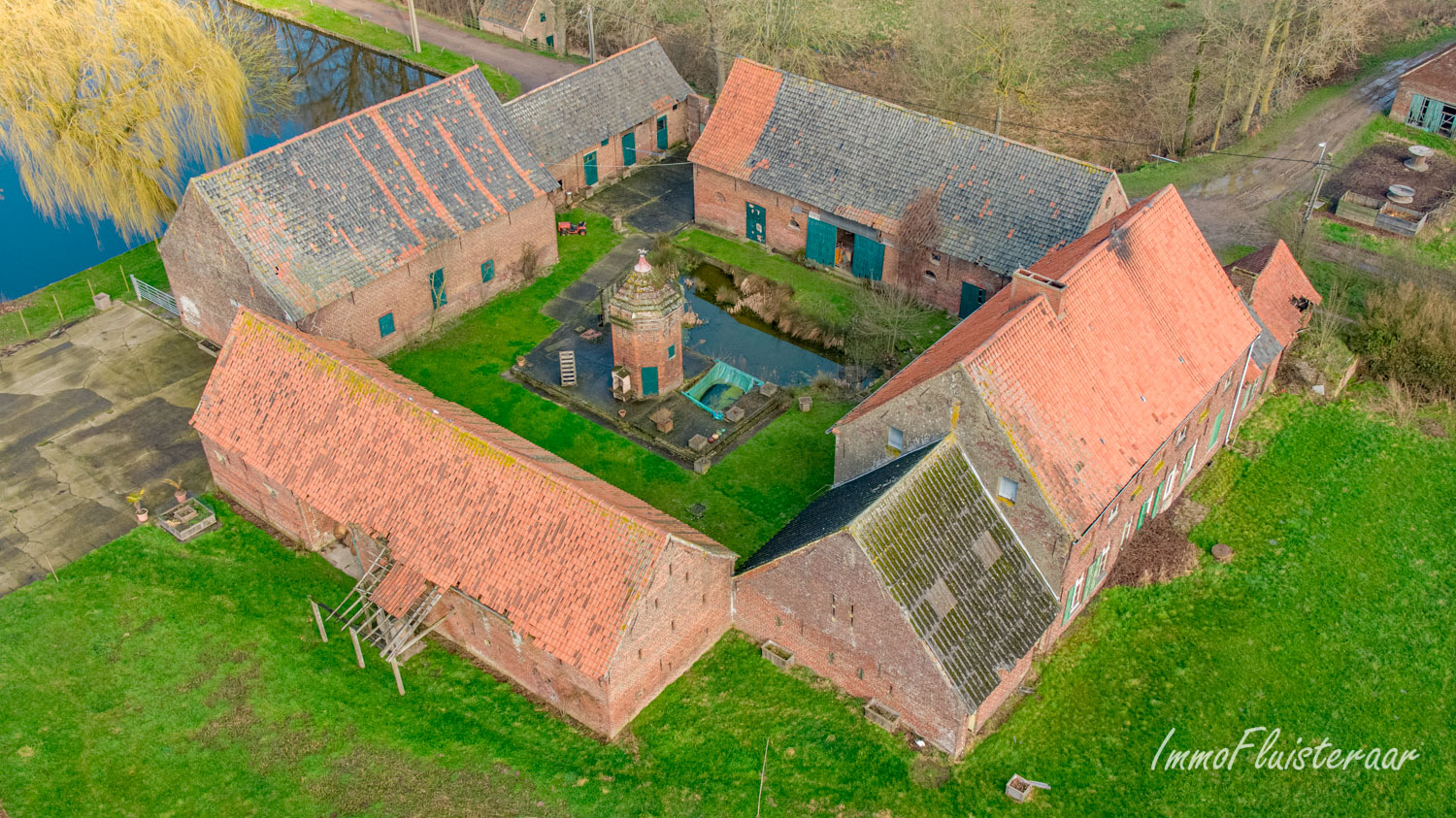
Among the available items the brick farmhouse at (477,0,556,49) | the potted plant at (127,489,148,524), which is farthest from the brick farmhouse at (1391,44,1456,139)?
the potted plant at (127,489,148,524)

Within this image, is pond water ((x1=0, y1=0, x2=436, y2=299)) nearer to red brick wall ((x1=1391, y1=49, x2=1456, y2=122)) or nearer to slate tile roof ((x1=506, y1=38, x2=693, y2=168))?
slate tile roof ((x1=506, y1=38, x2=693, y2=168))

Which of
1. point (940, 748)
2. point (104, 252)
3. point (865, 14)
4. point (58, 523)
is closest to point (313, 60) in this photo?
point (104, 252)

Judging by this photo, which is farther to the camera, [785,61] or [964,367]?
[785,61]

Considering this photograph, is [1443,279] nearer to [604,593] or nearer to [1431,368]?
[1431,368]

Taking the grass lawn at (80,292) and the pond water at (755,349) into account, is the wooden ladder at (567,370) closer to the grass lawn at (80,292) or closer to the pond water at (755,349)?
the pond water at (755,349)

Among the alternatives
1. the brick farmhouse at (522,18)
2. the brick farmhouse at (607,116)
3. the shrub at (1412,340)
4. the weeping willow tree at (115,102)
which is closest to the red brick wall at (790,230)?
the brick farmhouse at (607,116)
